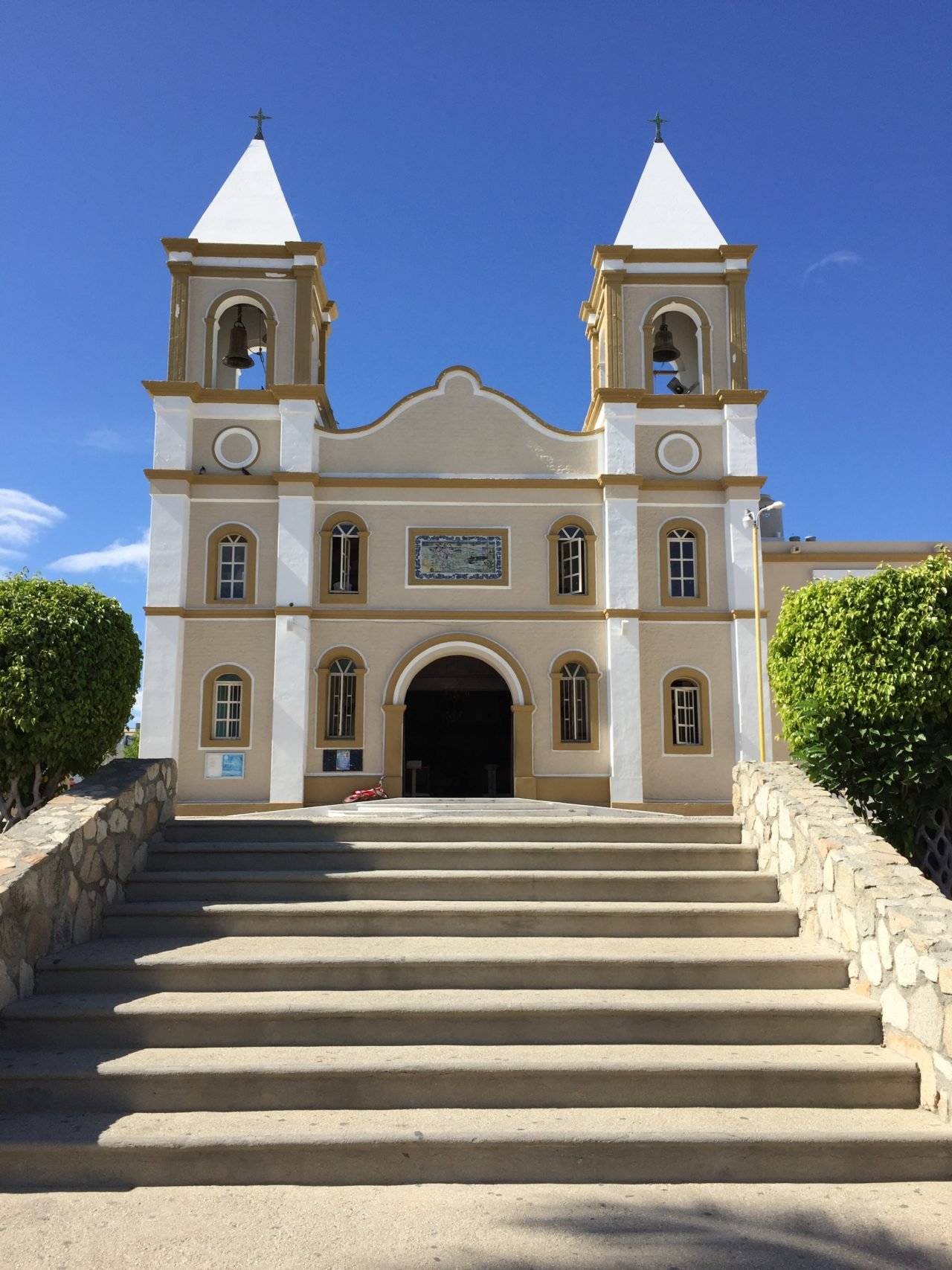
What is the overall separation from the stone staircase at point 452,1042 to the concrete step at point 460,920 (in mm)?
15

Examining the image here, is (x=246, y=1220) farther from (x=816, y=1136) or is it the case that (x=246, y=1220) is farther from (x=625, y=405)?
(x=625, y=405)

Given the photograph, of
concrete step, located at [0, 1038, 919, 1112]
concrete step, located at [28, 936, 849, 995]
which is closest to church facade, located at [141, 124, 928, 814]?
concrete step, located at [28, 936, 849, 995]

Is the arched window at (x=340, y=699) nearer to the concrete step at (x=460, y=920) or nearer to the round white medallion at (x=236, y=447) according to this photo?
the round white medallion at (x=236, y=447)

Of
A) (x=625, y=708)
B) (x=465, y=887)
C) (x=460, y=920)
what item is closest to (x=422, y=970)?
(x=460, y=920)

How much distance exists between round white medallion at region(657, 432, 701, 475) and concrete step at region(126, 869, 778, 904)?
13.5m

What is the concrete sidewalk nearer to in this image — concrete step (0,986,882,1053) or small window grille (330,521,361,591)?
concrete step (0,986,882,1053)

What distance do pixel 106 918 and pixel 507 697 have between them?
1610 centimetres

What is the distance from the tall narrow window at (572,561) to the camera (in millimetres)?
19281

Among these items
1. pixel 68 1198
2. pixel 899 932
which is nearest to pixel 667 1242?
pixel 899 932

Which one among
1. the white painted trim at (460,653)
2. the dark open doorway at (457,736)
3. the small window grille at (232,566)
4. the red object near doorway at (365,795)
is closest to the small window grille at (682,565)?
the white painted trim at (460,653)

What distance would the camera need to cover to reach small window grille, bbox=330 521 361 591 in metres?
19.3

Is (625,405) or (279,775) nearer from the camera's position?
(279,775)

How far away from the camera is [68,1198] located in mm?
4520

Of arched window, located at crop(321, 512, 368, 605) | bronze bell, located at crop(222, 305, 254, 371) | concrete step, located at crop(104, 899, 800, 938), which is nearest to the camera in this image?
concrete step, located at crop(104, 899, 800, 938)
